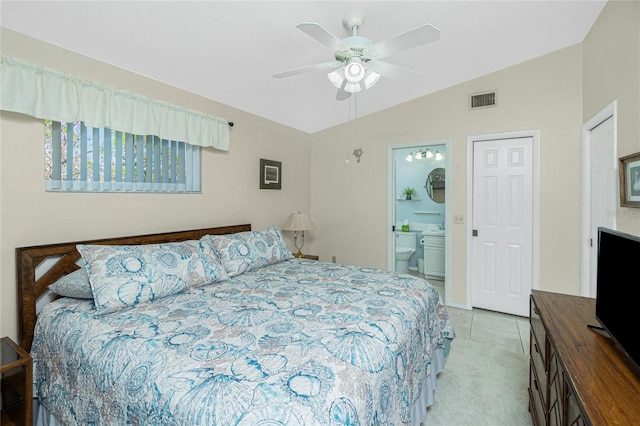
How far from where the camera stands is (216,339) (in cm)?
137

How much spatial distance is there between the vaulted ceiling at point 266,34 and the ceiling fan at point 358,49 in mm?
185

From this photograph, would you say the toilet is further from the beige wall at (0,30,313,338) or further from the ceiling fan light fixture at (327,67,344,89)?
the ceiling fan light fixture at (327,67,344,89)

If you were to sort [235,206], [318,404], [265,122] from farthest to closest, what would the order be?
1. [265,122]
2. [235,206]
3. [318,404]

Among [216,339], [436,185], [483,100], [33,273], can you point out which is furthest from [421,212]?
[33,273]

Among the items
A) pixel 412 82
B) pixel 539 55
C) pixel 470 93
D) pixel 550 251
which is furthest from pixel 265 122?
pixel 550 251

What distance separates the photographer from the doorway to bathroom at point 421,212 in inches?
194

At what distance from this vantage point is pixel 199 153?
9.84 feet

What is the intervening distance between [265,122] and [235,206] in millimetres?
1158

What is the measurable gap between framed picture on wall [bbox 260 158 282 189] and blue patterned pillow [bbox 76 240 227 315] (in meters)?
1.70

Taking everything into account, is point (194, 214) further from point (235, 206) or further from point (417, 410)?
point (417, 410)

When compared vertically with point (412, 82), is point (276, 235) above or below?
below

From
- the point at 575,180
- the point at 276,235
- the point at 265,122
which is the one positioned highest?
the point at 265,122

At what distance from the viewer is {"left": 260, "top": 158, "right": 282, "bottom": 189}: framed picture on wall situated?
376 cm

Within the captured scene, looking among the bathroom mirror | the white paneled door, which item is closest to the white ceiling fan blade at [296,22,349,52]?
the white paneled door
